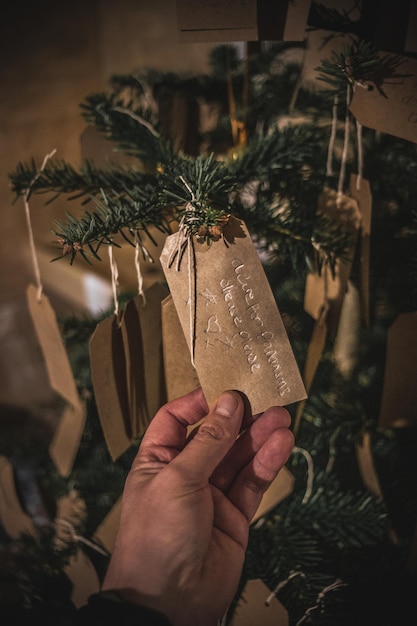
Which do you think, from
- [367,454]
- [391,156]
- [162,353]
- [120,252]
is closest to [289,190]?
[391,156]

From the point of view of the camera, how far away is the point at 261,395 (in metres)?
0.44

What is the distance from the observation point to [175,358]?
505mm

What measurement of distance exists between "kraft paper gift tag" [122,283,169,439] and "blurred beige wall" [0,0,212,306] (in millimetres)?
913

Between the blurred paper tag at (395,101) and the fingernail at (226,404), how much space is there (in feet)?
0.91

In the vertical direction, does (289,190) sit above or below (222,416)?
above

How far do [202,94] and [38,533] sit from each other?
2.41ft

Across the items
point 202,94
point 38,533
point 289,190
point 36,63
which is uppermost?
point 36,63

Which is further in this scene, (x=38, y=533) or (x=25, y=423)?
(x=25, y=423)

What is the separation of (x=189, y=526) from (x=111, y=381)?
167 millimetres

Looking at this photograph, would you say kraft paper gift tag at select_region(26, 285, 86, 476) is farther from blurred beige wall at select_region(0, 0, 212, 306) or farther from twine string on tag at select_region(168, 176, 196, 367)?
blurred beige wall at select_region(0, 0, 212, 306)

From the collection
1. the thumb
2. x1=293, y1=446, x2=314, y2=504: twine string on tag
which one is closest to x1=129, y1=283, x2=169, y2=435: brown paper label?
the thumb

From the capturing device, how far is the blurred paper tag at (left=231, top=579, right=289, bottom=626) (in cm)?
54

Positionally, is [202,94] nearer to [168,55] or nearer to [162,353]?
[162,353]

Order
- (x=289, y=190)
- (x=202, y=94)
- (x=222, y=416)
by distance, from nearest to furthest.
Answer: (x=222, y=416)
(x=289, y=190)
(x=202, y=94)
